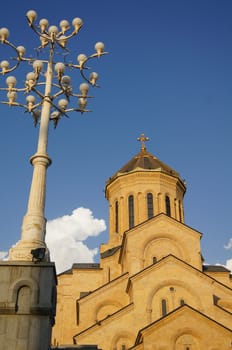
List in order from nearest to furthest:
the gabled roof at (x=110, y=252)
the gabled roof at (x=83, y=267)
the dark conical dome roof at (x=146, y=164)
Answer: the gabled roof at (x=110, y=252) → the gabled roof at (x=83, y=267) → the dark conical dome roof at (x=146, y=164)

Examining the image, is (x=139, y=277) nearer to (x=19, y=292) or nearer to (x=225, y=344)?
(x=225, y=344)

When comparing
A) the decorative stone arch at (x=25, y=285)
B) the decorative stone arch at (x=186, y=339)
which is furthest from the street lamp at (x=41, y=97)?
the decorative stone arch at (x=186, y=339)

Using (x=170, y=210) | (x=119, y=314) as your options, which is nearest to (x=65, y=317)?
(x=119, y=314)

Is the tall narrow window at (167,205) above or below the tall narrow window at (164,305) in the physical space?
above

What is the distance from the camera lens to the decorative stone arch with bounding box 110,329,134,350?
21469 millimetres

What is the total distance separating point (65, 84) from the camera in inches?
439

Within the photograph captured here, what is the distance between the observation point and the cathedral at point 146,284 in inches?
756

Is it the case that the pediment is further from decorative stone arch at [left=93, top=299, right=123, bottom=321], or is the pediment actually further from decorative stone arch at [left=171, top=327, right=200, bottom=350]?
decorative stone arch at [left=171, top=327, right=200, bottom=350]

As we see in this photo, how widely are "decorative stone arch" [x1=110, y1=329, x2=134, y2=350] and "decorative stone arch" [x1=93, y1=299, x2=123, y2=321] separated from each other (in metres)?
3.73

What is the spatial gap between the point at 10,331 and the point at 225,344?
14.0m

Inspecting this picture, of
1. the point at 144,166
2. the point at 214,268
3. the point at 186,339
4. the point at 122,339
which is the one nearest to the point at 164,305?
the point at 122,339

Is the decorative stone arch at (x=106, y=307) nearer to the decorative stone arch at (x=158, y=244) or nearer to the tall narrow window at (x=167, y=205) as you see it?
the decorative stone arch at (x=158, y=244)

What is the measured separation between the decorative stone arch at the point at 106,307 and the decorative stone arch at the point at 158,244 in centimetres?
312

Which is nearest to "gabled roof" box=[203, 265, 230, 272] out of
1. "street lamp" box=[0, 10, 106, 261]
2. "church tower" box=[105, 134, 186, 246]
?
"church tower" box=[105, 134, 186, 246]
